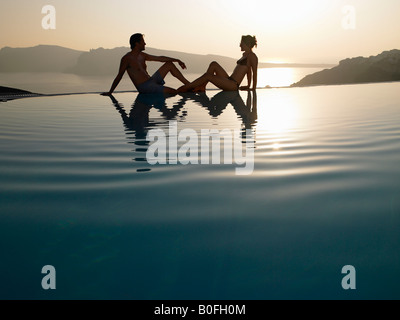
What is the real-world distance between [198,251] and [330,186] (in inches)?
43.0

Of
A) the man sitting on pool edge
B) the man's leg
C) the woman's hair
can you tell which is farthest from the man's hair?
the woman's hair

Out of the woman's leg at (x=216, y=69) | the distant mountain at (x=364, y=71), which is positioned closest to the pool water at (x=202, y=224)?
the woman's leg at (x=216, y=69)

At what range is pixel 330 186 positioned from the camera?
2.17 m

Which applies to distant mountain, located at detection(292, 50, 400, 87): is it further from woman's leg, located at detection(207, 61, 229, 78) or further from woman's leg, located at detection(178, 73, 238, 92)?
woman's leg, located at detection(207, 61, 229, 78)

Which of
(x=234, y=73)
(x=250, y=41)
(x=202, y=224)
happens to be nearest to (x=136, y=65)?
(x=234, y=73)

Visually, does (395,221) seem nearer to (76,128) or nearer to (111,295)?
(111,295)

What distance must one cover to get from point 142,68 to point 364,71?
18895mm

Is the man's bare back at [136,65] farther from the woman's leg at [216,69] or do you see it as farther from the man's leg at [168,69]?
the woman's leg at [216,69]

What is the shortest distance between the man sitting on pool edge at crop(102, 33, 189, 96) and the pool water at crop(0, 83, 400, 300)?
700 centimetres

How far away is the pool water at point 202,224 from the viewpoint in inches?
49.8

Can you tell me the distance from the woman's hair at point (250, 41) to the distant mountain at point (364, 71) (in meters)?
11.8

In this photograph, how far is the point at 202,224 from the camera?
5.57ft

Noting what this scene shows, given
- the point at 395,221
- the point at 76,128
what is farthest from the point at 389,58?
the point at 395,221

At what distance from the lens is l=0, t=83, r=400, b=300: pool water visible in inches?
49.8
